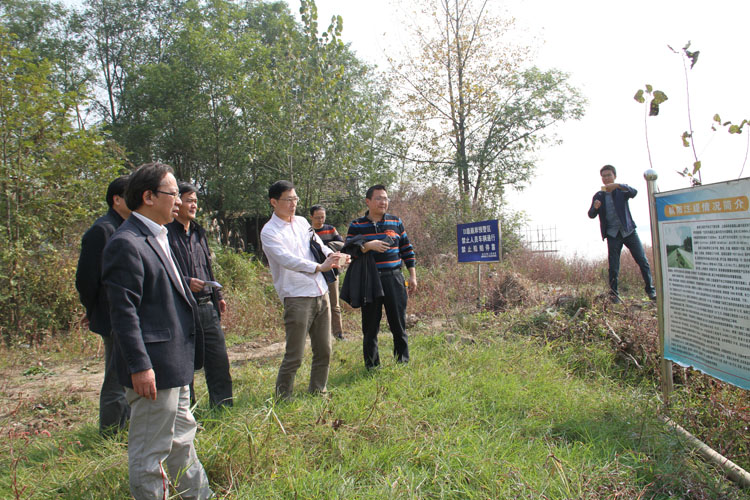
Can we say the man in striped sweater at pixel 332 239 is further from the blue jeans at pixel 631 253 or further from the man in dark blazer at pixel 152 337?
the man in dark blazer at pixel 152 337

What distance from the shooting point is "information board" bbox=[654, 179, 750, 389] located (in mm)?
2541

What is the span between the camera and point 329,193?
14.7 metres

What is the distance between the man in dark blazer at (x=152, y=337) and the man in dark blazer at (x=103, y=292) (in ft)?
3.44

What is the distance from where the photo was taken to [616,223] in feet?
20.1

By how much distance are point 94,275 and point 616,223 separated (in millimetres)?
6142

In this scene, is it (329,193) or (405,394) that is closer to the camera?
(405,394)

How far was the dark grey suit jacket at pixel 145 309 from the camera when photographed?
1.89 meters

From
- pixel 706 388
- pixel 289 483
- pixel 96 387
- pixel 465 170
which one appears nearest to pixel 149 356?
pixel 289 483

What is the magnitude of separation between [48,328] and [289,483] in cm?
589

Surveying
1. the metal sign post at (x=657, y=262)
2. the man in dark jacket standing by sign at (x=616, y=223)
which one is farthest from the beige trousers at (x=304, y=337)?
the man in dark jacket standing by sign at (x=616, y=223)

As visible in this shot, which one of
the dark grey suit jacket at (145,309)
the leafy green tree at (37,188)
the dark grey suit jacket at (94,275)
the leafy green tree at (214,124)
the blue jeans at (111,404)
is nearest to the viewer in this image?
the dark grey suit jacket at (145,309)

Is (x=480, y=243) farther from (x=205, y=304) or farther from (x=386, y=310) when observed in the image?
(x=205, y=304)

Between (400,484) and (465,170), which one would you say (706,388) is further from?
(465,170)

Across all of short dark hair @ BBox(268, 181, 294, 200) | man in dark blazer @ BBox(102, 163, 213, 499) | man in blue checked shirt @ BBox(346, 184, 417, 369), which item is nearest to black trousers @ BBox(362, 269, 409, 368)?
man in blue checked shirt @ BBox(346, 184, 417, 369)
